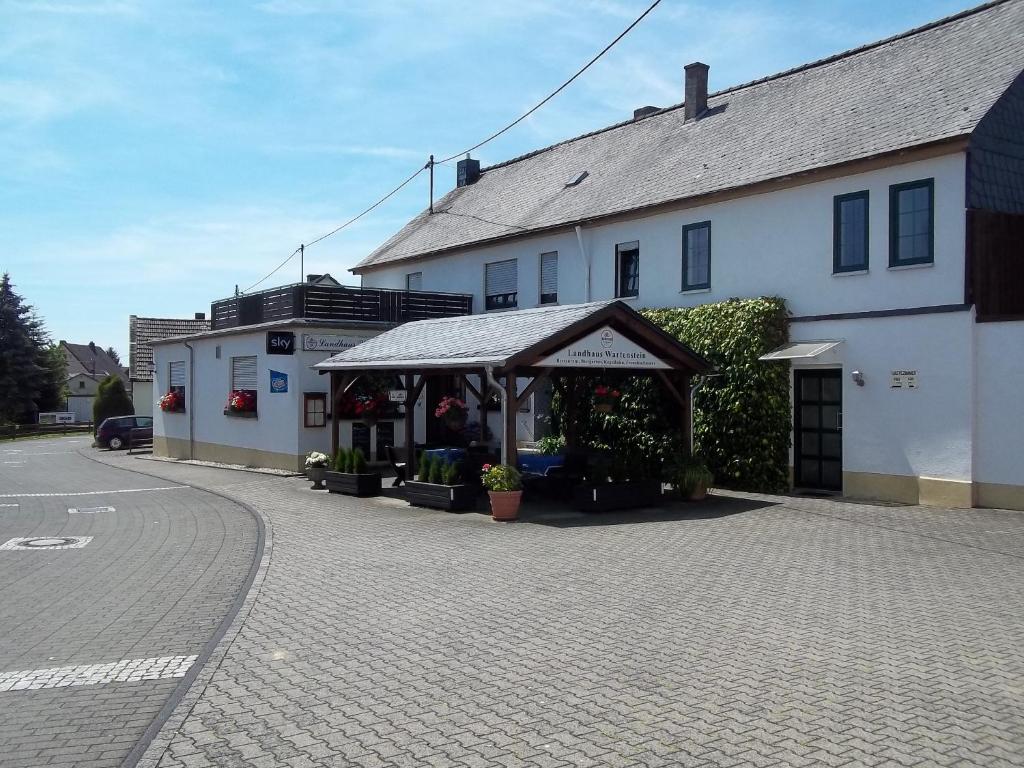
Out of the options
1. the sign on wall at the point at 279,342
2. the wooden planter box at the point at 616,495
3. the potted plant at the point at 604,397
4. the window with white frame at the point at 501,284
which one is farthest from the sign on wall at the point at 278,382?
the wooden planter box at the point at 616,495

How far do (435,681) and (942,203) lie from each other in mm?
12224

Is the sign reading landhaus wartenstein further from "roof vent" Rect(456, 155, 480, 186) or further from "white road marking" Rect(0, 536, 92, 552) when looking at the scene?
Result: "roof vent" Rect(456, 155, 480, 186)

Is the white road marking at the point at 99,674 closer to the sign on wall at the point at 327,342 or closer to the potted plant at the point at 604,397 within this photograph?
the potted plant at the point at 604,397

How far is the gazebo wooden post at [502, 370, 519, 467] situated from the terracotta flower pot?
61cm

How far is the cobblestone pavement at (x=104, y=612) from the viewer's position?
208 inches

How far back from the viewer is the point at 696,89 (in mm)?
22844

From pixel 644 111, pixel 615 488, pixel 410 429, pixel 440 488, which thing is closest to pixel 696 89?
pixel 644 111

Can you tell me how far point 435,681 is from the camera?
600cm

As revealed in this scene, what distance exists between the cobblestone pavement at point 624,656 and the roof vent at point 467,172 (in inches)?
843

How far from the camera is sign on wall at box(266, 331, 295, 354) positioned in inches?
825

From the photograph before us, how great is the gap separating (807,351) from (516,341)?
528cm

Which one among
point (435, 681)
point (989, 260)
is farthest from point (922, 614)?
point (989, 260)

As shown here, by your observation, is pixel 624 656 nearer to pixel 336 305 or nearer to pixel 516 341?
pixel 516 341

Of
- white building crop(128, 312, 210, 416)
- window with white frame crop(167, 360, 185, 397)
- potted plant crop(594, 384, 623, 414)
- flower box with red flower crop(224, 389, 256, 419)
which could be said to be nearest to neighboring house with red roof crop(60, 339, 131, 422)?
white building crop(128, 312, 210, 416)
